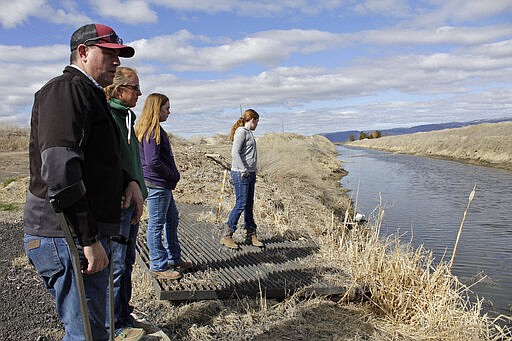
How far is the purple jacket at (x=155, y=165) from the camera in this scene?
4.34m

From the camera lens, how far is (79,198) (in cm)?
206

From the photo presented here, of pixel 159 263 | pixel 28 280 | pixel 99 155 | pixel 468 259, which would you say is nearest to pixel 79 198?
pixel 99 155

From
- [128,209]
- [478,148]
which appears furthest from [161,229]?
[478,148]

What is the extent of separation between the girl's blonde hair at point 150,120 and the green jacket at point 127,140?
84 centimetres

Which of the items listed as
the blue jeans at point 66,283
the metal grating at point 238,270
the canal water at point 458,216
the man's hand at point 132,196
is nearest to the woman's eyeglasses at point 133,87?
the man's hand at point 132,196

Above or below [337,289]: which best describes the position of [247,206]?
above

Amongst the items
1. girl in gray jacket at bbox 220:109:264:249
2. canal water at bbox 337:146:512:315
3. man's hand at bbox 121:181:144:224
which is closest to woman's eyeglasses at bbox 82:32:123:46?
man's hand at bbox 121:181:144:224

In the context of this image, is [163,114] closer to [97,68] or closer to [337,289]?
[97,68]

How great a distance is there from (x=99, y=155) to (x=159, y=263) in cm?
270

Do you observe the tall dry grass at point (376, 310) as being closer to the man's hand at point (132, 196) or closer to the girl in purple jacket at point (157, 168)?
the girl in purple jacket at point (157, 168)

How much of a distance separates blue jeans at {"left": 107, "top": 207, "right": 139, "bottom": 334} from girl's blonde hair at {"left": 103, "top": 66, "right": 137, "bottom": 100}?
897 millimetres

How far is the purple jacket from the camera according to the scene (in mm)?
4336

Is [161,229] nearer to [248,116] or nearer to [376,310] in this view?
[248,116]

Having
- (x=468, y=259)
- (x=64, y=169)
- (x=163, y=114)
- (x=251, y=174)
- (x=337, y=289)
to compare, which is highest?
(x=163, y=114)
